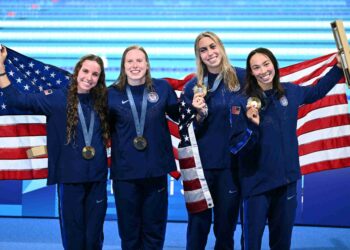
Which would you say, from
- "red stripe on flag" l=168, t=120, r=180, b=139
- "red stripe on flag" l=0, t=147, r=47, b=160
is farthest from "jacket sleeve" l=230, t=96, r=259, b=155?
"red stripe on flag" l=0, t=147, r=47, b=160

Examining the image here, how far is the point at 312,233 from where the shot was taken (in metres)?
5.69

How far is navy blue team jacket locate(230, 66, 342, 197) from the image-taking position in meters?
3.65

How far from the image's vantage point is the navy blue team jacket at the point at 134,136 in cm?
385

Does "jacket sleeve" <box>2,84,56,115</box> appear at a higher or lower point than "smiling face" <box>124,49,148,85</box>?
lower

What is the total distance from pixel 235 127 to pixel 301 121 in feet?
4.89

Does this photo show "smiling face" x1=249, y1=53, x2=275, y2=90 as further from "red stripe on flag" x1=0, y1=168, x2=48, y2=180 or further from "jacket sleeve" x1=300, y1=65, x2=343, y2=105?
"red stripe on flag" x1=0, y1=168, x2=48, y2=180

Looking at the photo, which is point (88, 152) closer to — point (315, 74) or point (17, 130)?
point (17, 130)

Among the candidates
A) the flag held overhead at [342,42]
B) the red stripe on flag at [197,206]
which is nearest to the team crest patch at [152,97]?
the red stripe on flag at [197,206]

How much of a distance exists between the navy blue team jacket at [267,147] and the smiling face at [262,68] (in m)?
0.10

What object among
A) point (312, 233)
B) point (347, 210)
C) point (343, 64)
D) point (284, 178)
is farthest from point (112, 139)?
point (347, 210)

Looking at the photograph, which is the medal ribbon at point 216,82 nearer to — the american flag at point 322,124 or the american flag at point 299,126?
the american flag at point 299,126

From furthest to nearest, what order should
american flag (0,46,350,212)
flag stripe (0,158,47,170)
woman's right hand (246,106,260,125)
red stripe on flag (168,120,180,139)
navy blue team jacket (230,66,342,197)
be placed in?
red stripe on flag (168,120,180,139), flag stripe (0,158,47,170), american flag (0,46,350,212), navy blue team jacket (230,66,342,197), woman's right hand (246,106,260,125)

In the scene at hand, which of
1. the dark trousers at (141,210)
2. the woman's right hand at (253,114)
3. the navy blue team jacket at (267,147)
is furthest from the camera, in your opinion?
the dark trousers at (141,210)

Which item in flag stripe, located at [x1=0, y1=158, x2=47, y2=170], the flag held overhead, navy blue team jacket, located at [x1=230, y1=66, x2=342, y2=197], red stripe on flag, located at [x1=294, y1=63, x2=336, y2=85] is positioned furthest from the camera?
red stripe on flag, located at [x1=294, y1=63, x2=336, y2=85]
